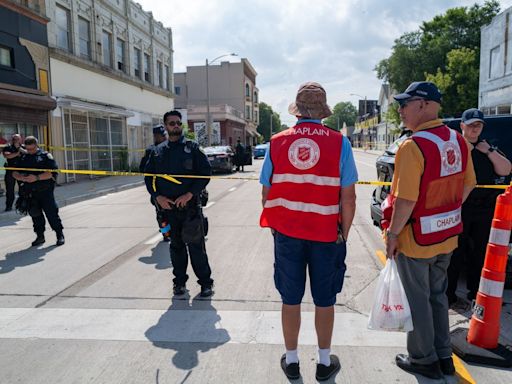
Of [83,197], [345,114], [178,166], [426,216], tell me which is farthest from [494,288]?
[345,114]

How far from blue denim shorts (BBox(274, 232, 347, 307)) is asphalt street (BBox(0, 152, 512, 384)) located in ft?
2.04

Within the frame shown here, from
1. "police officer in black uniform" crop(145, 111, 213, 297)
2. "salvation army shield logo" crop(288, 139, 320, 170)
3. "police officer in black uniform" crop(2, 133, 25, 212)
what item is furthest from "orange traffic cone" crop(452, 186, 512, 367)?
"police officer in black uniform" crop(2, 133, 25, 212)

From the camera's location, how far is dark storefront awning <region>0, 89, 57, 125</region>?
1440 cm

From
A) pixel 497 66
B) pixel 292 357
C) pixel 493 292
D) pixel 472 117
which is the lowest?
pixel 292 357

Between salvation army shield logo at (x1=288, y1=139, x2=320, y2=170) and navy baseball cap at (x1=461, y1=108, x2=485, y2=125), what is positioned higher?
navy baseball cap at (x1=461, y1=108, x2=485, y2=125)

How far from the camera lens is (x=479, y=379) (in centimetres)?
312

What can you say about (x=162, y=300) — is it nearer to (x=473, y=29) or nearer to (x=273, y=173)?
(x=273, y=173)

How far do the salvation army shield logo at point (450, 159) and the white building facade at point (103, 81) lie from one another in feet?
52.2

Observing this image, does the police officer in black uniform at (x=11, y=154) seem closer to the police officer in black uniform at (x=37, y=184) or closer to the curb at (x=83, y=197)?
the curb at (x=83, y=197)

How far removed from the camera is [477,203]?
4.36m

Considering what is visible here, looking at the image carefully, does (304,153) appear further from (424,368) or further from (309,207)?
(424,368)

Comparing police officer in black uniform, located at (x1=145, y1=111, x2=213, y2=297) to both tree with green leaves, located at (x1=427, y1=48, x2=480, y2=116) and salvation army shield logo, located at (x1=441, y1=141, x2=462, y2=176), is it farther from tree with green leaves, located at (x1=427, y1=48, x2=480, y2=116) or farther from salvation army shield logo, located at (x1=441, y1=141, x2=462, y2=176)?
tree with green leaves, located at (x1=427, y1=48, x2=480, y2=116)

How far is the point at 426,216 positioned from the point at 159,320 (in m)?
2.61

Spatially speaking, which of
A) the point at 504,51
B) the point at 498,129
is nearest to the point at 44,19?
the point at 498,129
